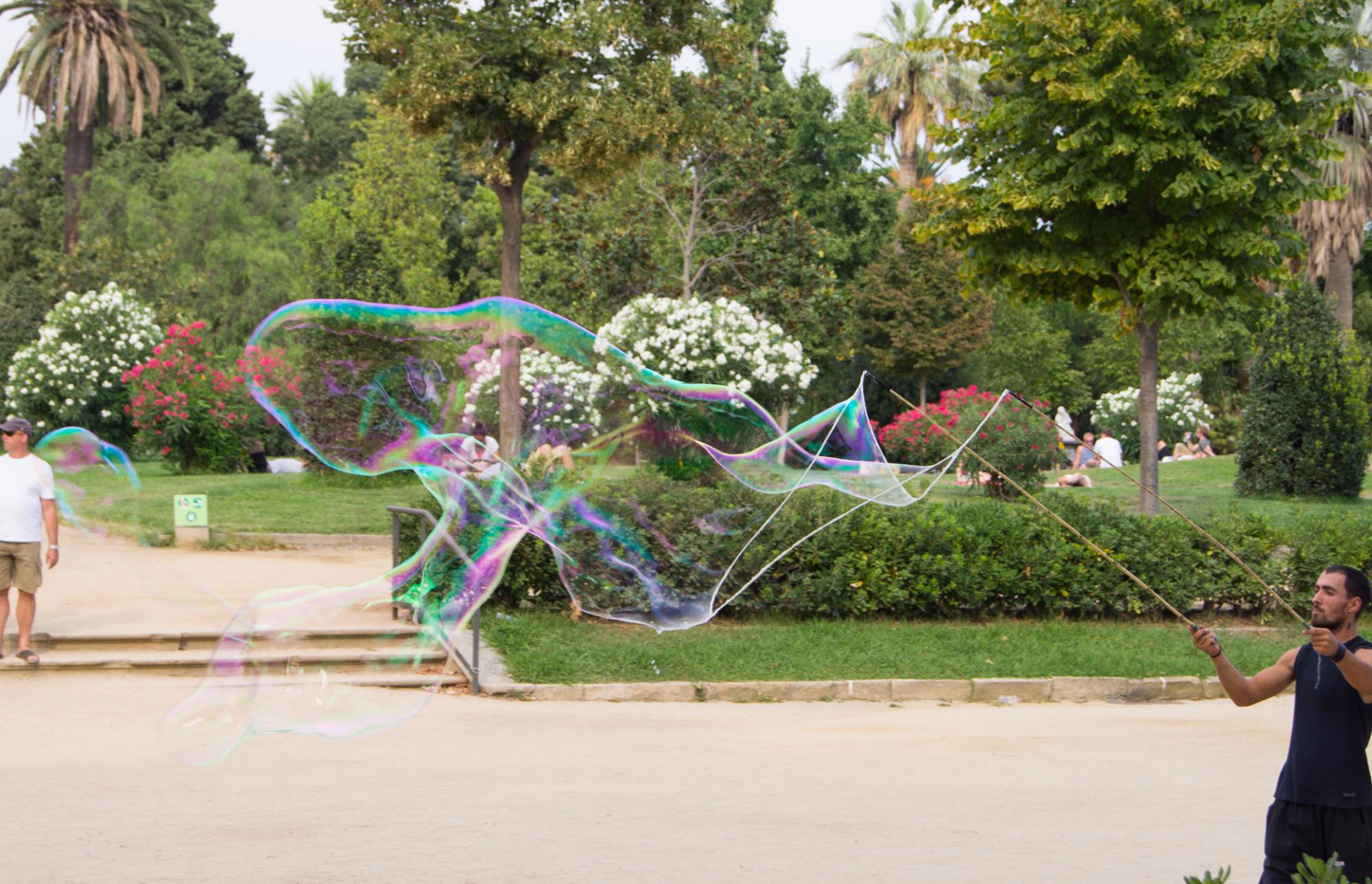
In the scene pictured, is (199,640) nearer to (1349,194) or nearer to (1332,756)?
(1332,756)

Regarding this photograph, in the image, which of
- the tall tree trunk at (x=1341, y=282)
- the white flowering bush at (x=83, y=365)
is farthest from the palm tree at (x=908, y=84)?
the white flowering bush at (x=83, y=365)

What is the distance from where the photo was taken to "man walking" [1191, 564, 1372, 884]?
414cm

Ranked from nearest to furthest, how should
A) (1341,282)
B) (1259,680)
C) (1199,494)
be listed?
(1259,680) → (1199,494) → (1341,282)

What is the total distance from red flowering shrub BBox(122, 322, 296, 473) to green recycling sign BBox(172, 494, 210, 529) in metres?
8.06

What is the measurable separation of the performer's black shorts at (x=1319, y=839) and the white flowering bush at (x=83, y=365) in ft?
87.0

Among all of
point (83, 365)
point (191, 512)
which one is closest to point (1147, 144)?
point (191, 512)

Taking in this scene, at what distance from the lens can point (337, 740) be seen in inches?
322

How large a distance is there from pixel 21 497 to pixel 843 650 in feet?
21.0

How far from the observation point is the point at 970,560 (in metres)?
11.9

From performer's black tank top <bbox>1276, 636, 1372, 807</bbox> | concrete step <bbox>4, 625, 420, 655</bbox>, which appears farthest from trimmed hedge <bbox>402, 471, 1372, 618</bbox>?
performer's black tank top <bbox>1276, 636, 1372, 807</bbox>

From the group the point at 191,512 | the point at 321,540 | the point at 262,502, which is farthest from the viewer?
the point at 262,502

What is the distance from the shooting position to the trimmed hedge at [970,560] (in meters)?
11.6

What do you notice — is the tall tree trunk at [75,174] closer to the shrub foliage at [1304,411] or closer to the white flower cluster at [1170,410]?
the white flower cluster at [1170,410]

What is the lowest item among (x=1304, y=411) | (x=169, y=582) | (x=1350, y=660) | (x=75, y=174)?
(x=169, y=582)
